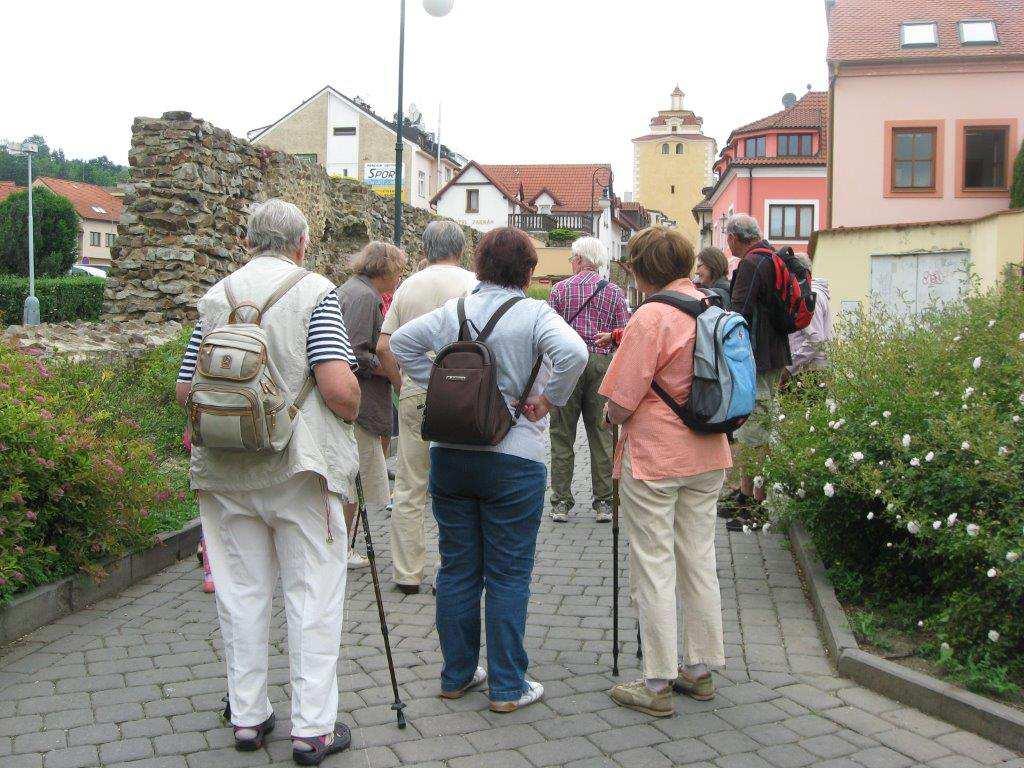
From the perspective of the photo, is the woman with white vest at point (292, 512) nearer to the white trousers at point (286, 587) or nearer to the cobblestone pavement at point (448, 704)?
the white trousers at point (286, 587)

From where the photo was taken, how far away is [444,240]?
600cm

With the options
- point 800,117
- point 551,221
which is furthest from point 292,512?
point 551,221

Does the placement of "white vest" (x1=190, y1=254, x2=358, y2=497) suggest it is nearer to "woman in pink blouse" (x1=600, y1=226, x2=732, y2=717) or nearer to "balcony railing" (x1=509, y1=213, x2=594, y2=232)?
"woman in pink blouse" (x1=600, y1=226, x2=732, y2=717)

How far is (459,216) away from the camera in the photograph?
76250 millimetres

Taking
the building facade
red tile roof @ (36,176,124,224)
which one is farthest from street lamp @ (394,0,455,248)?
red tile roof @ (36,176,124,224)

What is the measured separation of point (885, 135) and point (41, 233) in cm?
3526

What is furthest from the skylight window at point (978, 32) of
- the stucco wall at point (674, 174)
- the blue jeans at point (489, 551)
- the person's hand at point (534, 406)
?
the stucco wall at point (674, 174)

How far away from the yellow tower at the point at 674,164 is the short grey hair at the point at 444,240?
108 meters

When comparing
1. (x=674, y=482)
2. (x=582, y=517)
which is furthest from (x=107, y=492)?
(x=582, y=517)

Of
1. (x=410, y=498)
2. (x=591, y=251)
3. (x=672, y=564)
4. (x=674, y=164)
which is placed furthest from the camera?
(x=674, y=164)

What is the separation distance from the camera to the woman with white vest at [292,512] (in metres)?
3.71

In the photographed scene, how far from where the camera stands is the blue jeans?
4.10m

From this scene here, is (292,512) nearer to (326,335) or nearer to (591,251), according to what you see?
(326,335)

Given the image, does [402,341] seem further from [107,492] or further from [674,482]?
[107,492]
